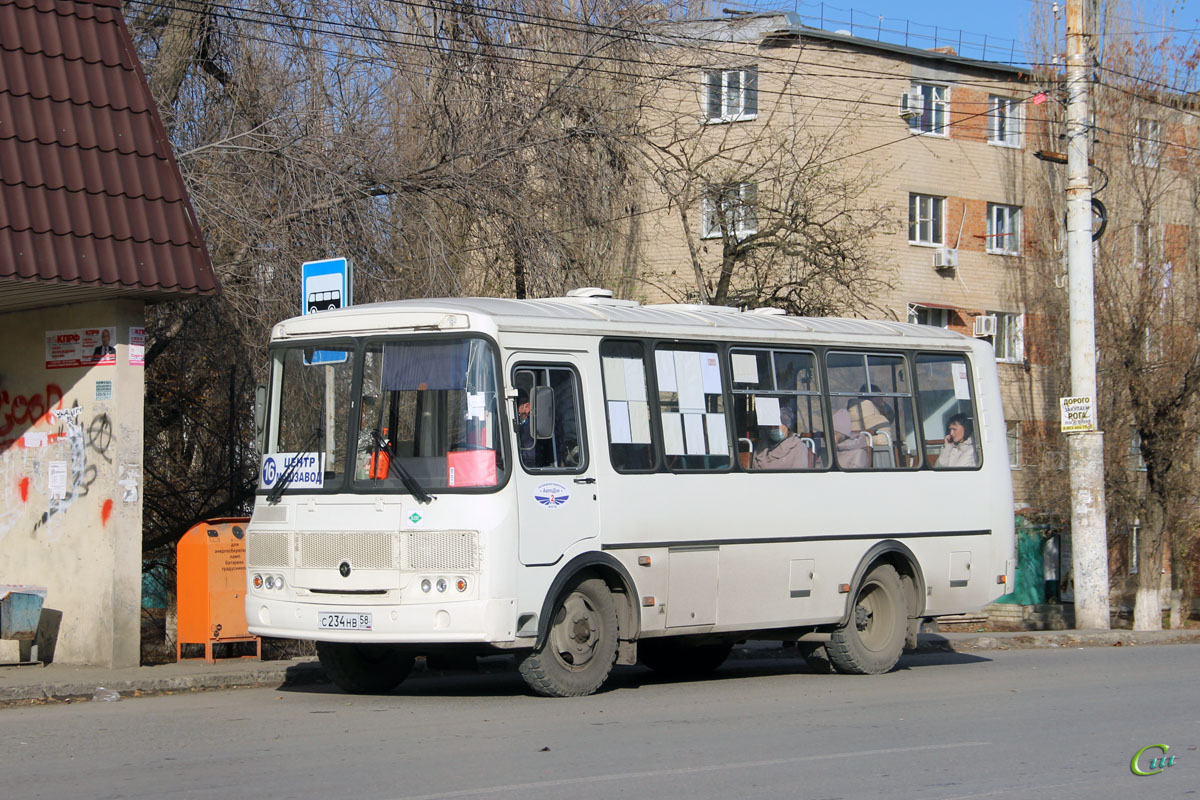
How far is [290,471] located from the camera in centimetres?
1109

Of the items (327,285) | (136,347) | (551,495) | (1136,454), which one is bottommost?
(551,495)

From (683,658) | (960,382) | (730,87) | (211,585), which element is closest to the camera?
(211,585)

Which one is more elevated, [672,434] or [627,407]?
[627,407]

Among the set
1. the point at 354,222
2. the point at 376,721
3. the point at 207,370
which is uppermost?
the point at 354,222

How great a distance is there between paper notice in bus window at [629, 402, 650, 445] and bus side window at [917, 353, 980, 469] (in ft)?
11.5

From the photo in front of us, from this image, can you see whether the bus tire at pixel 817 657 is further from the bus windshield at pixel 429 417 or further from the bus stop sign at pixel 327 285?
the bus stop sign at pixel 327 285

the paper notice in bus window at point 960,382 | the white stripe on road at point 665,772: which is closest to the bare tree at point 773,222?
the paper notice in bus window at point 960,382

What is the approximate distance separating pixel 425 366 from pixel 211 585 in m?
3.58

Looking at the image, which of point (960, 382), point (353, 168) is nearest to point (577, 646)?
point (960, 382)

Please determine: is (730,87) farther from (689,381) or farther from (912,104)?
(912,104)

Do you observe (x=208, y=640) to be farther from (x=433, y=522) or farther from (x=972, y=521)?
(x=972, y=521)

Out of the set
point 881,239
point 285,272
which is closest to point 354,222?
point 285,272

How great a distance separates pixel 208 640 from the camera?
12.9 metres

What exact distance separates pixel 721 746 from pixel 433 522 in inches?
109
